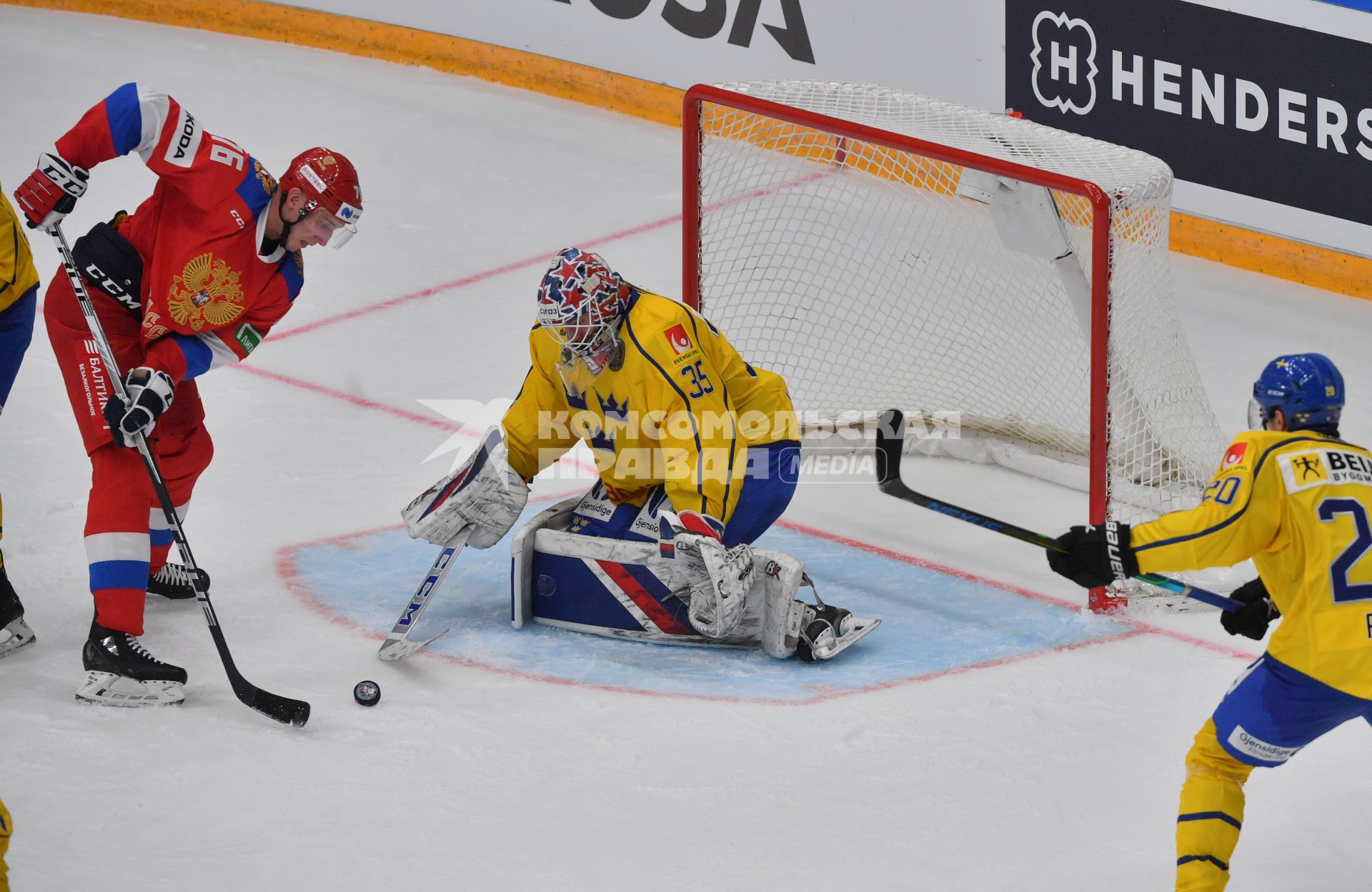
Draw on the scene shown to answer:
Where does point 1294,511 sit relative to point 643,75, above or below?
below

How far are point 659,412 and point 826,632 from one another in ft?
2.05

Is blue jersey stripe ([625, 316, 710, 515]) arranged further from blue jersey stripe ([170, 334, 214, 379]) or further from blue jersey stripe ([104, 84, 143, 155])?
blue jersey stripe ([104, 84, 143, 155])

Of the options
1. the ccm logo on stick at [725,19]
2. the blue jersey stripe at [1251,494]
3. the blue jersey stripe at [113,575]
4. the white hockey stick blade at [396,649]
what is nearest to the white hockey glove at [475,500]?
the white hockey stick blade at [396,649]

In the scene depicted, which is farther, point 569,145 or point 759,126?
point 569,145

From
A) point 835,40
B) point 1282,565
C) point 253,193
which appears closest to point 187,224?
point 253,193

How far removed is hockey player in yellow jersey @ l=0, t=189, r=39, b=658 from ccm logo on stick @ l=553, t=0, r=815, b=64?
396 centimetres

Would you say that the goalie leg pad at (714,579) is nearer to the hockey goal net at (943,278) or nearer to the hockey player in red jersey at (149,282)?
the hockey goal net at (943,278)

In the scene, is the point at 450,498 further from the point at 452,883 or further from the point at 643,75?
the point at 643,75

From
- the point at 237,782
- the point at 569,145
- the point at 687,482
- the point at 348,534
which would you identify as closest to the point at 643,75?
the point at 569,145

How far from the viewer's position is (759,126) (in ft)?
17.5

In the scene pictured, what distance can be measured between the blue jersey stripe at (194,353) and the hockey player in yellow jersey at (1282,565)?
205cm

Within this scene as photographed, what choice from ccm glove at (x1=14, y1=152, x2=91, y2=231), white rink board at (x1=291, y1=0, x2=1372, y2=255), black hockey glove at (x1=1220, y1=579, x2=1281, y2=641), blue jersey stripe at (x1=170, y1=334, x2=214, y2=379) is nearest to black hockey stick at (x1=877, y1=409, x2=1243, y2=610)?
black hockey glove at (x1=1220, y1=579, x2=1281, y2=641)

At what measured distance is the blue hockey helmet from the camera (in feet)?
9.54

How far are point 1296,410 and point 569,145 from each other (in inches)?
205
